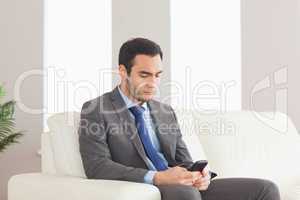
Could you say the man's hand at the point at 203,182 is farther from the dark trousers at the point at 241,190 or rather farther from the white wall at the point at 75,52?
the white wall at the point at 75,52

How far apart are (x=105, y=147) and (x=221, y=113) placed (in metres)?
1.20

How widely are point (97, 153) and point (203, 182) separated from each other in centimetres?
49

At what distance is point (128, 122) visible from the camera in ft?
8.00

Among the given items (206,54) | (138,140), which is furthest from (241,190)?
(206,54)

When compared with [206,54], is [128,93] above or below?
below

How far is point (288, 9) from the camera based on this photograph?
3.98m

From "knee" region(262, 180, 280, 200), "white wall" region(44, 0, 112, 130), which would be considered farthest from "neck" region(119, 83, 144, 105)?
"white wall" region(44, 0, 112, 130)

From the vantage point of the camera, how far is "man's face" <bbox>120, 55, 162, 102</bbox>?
2.46 metres

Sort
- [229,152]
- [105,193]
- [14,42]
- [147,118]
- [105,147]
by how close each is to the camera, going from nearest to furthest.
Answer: [105,193]
[105,147]
[147,118]
[229,152]
[14,42]

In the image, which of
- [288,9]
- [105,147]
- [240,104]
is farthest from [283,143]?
[105,147]

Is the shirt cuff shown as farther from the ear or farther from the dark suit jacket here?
the ear

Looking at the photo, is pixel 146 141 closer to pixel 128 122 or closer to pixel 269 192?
pixel 128 122

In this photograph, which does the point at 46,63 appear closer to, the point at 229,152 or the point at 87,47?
the point at 87,47

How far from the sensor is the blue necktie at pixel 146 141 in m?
2.47
